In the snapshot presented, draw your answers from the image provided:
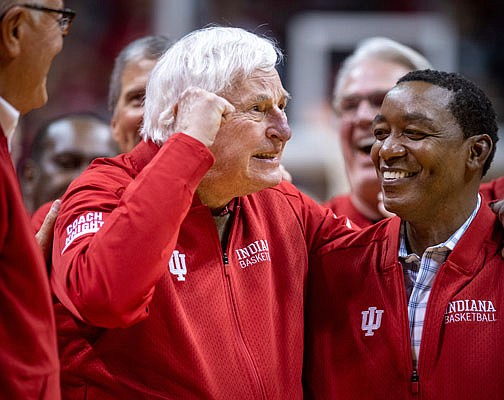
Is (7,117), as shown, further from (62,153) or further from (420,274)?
(62,153)

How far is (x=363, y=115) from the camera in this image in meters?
3.80

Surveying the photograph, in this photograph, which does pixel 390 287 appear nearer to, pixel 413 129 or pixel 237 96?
pixel 413 129

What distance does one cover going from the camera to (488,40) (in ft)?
31.2

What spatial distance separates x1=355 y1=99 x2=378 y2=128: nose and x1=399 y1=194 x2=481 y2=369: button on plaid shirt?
1.26 metres

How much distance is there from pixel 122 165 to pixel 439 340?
105 centimetres

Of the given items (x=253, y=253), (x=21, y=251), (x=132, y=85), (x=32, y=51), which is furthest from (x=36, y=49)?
(x=132, y=85)

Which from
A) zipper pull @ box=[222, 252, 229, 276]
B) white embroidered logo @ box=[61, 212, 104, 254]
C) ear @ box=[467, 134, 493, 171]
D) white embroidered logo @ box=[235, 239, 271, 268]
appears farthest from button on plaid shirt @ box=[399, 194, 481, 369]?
white embroidered logo @ box=[61, 212, 104, 254]

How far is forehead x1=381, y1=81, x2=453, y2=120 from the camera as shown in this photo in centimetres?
250

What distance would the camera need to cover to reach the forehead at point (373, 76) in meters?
3.80

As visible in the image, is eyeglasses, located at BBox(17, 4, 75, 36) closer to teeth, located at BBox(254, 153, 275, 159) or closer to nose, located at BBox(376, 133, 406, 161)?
teeth, located at BBox(254, 153, 275, 159)

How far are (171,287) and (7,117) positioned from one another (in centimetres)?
68

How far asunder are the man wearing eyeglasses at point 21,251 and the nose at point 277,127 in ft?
2.52

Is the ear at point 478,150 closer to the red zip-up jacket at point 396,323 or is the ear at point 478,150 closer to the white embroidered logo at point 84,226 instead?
the red zip-up jacket at point 396,323

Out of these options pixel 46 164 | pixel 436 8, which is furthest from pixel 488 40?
pixel 46 164
